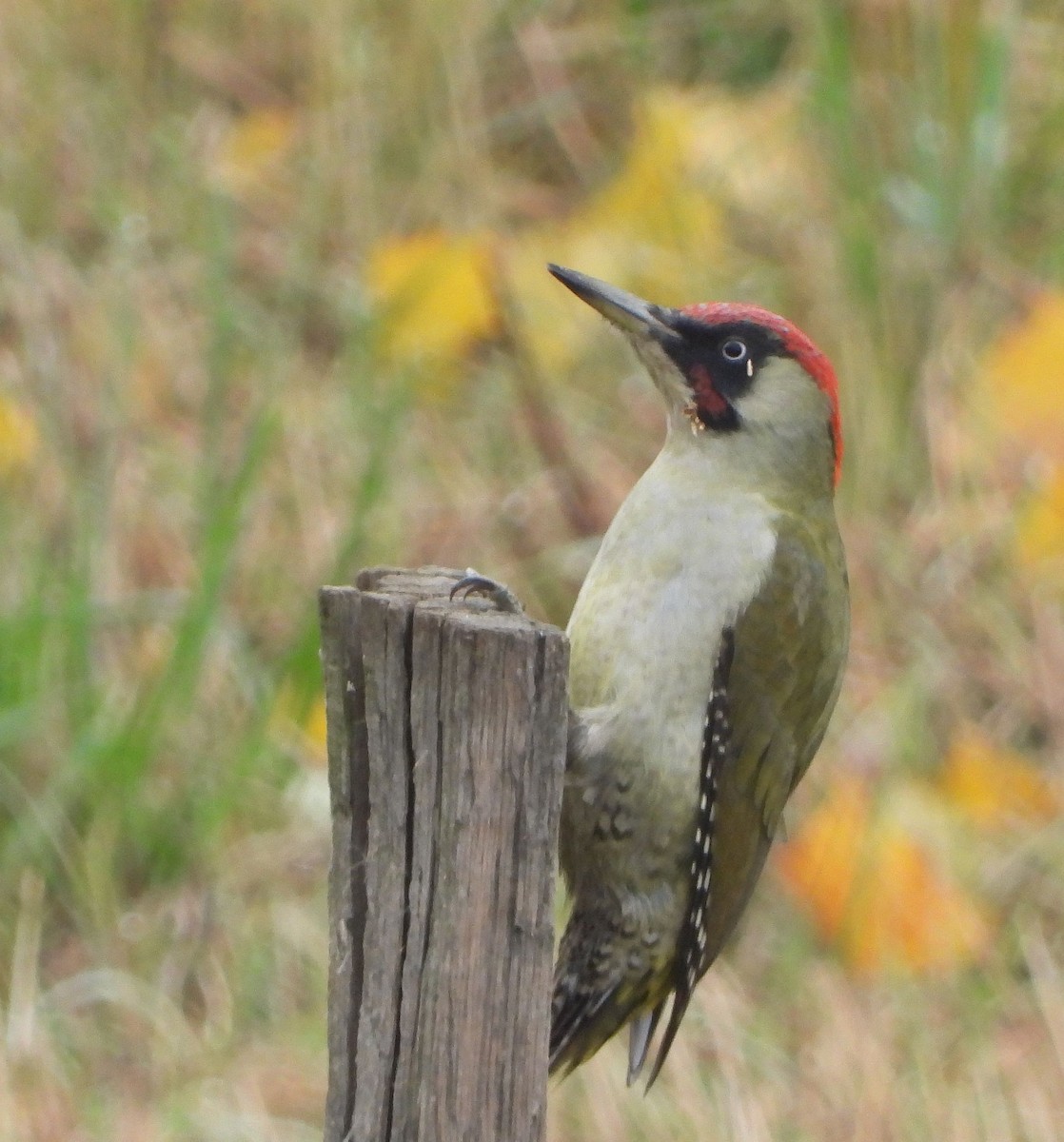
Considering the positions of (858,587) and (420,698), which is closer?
(420,698)

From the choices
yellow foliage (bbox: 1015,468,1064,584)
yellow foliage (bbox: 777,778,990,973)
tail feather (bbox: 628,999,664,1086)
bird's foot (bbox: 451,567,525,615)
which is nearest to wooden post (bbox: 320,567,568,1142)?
bird's foot (bbox: 451,567,525,615)

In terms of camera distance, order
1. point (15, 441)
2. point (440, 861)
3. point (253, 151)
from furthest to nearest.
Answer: point (253, 151) < point (15, 441) < point (440, 861)

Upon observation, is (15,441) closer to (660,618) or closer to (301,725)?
(301,725)

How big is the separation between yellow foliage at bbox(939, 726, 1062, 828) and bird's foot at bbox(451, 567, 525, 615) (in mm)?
2746

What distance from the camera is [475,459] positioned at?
6.72 m

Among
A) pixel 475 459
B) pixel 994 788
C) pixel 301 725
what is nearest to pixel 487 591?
pixel 301 725

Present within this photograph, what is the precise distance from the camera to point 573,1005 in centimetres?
343

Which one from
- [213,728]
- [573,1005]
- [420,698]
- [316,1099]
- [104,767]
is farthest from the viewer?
[213,728]

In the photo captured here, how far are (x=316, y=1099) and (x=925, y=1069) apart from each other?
1372 millimetres

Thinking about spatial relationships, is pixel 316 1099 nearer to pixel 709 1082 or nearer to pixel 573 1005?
pixel 709 1082

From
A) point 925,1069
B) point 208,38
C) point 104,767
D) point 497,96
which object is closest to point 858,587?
point 925,1069

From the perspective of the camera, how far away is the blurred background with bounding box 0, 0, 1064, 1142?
4.80m

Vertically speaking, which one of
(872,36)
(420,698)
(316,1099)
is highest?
(872,36)

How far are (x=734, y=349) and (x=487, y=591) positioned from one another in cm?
90
